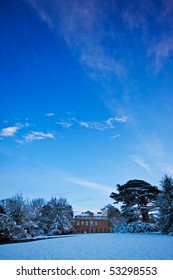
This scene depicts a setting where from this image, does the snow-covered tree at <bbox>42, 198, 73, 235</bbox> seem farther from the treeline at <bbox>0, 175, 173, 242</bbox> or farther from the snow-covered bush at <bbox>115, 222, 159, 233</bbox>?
the snow-covered bush at <bbox>115, 222, 159, 233</bbox>

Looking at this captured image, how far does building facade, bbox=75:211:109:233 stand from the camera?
59219mm

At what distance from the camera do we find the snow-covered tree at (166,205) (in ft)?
67.5

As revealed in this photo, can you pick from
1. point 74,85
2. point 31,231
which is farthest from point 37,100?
point 31,231

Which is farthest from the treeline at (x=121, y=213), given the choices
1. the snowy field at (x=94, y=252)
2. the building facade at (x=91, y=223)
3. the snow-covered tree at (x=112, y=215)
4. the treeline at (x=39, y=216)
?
the snow-covered tree at (x=112, y=215)

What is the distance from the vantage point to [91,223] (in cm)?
6019

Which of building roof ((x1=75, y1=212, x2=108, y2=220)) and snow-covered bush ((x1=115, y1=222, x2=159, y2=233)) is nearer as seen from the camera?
snow-covered bush ((x1=115, y1=222, x2=159, y2=233))

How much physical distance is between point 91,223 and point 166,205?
42.6 m

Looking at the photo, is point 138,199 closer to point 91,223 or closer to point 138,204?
point 138,204

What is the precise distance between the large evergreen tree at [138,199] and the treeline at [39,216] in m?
11.2

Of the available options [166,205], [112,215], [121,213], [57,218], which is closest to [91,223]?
[112,215]

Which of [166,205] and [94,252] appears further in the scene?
[166,205]

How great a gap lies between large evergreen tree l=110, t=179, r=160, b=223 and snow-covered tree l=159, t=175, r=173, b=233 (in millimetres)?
5451

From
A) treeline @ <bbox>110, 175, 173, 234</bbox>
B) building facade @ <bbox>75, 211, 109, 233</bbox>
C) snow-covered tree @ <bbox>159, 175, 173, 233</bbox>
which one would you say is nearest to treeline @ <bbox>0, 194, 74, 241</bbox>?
treeline @ <bbox>110, 175, 173, 234</bbox>
